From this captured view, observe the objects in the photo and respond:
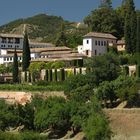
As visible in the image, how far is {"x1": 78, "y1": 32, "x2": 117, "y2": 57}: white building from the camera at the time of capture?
10225cm

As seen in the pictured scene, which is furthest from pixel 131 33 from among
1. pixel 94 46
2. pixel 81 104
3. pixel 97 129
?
pixel 97 129

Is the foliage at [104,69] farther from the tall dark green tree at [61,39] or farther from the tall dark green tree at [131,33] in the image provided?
the tall dark green tree at [61,39]

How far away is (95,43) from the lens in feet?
337

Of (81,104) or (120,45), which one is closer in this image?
(81,104)

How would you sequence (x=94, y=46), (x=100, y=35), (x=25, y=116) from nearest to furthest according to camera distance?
(x=25, y=116)
(x=94, y=46)
(x=100, y=35)

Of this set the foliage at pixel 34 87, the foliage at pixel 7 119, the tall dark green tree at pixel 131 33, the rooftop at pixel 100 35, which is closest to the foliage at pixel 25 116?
the foliage at pixel 7 119

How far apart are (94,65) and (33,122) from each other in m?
14.8

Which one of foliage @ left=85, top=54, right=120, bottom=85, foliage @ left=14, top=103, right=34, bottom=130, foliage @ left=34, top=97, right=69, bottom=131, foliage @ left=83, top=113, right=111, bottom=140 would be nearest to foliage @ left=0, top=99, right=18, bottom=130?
foliage @ left=14, top=103, right=34, bottom=130

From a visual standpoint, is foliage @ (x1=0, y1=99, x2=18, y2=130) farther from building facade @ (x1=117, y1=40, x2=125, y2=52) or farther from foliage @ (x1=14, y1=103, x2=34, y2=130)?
building facade @ (x1=117, y1=40, x2=125, y2=52)

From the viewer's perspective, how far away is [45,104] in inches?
2761

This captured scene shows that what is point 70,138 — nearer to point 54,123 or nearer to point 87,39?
point 54,123

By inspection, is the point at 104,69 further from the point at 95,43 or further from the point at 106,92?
the point at 95,43

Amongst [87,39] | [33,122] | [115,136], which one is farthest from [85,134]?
[87,39]

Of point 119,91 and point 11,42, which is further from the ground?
point 11,42
